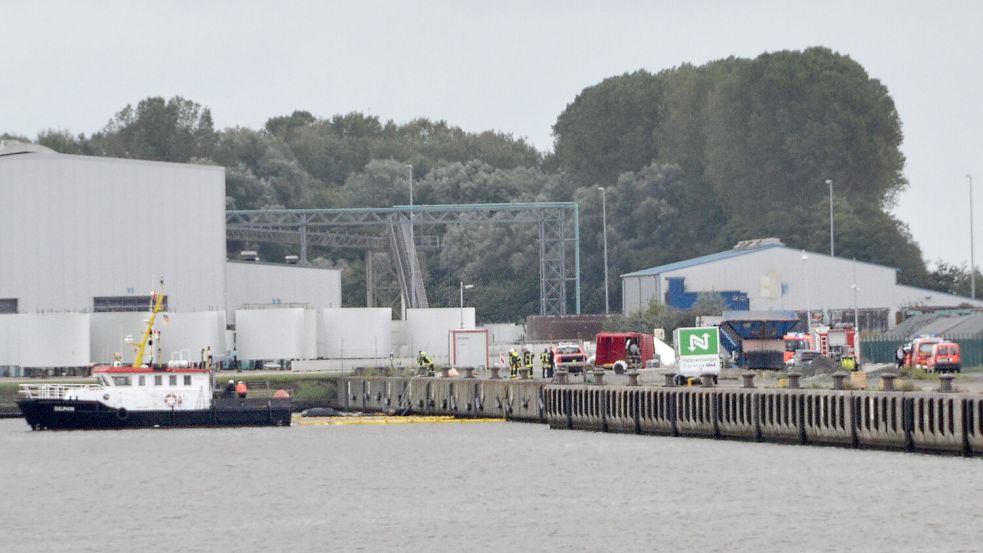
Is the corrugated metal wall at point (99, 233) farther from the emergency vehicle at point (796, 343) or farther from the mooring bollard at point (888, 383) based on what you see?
the mooring bollard at point (888, 383)

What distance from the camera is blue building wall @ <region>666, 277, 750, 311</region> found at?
133 metres

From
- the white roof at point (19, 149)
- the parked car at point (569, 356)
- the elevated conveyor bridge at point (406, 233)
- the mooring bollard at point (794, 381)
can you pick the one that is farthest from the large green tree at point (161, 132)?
the mooring bollard at point (794, 381)

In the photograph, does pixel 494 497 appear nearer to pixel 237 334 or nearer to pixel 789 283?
pixel 237 334

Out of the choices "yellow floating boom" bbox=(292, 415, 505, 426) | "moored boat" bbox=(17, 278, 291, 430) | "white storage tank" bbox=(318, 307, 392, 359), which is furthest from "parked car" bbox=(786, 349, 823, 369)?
"white storage tank" bbox=(318, 307, 392, 359)

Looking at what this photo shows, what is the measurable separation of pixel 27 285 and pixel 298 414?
22399 mm

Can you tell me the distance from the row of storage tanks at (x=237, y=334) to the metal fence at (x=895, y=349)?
2358 cm

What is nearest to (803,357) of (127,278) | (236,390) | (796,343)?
(796,343)

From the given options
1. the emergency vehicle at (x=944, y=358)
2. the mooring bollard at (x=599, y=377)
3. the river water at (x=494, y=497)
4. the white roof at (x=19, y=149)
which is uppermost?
the white roof at (x=19, y=149)

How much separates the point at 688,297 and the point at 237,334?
1434 inches

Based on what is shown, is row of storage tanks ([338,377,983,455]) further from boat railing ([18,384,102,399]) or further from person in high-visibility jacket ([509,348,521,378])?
boat railing ([18,384,102,399])

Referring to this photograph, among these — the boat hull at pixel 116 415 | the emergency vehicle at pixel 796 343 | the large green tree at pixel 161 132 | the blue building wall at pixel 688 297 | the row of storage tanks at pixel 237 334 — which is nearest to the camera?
the boat hull at pixel 116 415

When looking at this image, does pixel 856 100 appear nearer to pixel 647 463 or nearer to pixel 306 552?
pixel 647 463

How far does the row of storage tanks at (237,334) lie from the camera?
10575 cm

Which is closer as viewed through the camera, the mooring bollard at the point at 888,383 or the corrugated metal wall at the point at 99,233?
the mooring bollard at the point at 888,383
